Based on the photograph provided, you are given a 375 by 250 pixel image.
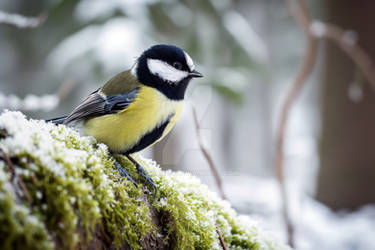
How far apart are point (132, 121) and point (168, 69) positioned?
0.32 m

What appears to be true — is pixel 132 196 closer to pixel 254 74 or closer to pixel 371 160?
pixel 254 74

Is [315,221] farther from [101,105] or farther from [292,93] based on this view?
[101,105]

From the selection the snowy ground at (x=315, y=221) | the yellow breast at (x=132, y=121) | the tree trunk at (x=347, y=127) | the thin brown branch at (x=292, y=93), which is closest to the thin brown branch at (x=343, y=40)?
the thin brown branch at (x=292, y=93)

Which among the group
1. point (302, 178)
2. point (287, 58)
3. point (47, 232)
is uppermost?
point (287, 58)

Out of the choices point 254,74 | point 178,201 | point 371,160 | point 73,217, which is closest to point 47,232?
point 73,217

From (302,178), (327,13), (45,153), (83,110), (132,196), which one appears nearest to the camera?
(45,153)

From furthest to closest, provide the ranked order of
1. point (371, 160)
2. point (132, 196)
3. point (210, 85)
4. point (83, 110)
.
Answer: point (371, 160), point (210, 85), point (83, 110), point (132, 196)

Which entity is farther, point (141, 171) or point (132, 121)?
point (132, 121)

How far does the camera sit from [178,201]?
1.18 meters

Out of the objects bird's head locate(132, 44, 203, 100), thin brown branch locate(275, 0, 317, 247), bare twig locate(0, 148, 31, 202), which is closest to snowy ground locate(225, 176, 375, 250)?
thin brown branch locate(275, 0, 317, 247)

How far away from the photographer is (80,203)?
0.80 meters

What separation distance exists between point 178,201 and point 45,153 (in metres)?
0.51

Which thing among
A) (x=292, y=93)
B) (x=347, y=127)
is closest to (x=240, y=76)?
(x=292, y=93)

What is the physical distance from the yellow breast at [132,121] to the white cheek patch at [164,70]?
11 centimetres
